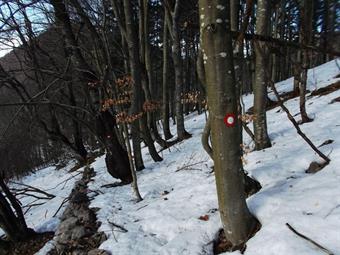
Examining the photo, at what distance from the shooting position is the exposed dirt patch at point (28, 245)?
7070 mm

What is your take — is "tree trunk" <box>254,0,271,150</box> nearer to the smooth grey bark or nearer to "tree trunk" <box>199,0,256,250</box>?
"tree trunk" <box>199,0,256,250</box>

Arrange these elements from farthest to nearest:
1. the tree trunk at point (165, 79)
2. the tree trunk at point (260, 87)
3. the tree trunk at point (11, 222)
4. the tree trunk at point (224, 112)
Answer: the tree trunk at point (165, 79)
the tree trunk at point (11, 222)
the tree trunk at point (260, 87)
the tree trunk at point (224, 112)

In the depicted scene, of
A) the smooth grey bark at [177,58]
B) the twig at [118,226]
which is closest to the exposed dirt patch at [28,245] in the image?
the twig at [118,226]

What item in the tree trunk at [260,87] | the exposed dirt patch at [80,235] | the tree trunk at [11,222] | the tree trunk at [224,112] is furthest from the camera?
the tree trunk at [11,222]

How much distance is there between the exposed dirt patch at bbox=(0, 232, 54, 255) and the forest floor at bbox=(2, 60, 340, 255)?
29cm

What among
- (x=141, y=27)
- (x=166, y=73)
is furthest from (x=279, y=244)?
(x=166, y=73)

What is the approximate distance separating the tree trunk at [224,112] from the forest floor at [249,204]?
0.30 metres

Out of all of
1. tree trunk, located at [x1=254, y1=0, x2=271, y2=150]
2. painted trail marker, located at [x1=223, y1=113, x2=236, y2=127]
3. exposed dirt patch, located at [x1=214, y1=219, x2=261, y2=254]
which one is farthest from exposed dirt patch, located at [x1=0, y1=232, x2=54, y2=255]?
painted trail marker, located at [x1=223, y1=113, x2=236, y2=127]

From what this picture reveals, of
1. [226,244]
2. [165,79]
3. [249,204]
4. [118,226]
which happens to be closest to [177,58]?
[165,79]

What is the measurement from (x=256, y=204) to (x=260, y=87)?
3204mm

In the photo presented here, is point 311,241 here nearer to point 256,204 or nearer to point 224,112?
point 256,204

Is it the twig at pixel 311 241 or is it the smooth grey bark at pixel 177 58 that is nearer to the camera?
the twig at pixel 311 241

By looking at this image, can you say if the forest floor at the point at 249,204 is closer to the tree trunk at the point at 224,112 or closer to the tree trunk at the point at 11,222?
the tree trunk at the point at 224,112

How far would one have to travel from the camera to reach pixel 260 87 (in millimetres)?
7117
